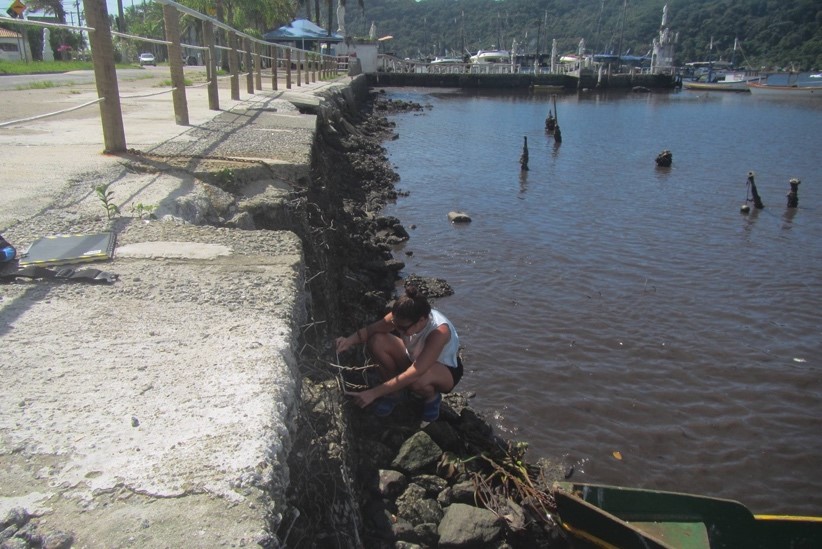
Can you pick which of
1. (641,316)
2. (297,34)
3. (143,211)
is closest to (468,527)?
(143,211)

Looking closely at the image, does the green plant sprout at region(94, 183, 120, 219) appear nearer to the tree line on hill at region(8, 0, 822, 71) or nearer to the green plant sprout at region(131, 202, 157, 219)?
the green plant sprout at region(131, 202, 157, 219)

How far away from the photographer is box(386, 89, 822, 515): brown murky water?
17.6ft

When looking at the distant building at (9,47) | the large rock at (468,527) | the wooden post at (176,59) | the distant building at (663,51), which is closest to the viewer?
the large rock at (468,527)

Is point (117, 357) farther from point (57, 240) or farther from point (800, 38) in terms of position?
point (800, 38)

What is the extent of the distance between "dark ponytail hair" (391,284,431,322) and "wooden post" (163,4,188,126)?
5221mm

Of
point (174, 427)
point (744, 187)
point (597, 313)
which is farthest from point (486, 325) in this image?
point (744, 187)

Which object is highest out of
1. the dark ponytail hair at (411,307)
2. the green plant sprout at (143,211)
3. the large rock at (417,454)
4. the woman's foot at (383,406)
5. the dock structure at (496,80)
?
the dock structure at (496,80)

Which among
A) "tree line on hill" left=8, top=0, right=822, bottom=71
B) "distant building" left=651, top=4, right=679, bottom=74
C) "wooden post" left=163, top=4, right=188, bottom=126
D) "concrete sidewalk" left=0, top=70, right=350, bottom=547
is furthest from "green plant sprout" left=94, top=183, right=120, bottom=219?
"distant building" left=651, top=4, right=679, bottom=74

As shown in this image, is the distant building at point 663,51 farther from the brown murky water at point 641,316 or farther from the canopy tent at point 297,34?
the brown murky water at point 641,316

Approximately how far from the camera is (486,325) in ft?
25.1

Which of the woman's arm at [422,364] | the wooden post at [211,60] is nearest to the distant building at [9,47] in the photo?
the wooden post at [211,60]

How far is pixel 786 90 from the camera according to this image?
85.6 m

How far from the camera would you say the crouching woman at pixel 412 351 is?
13.8ft

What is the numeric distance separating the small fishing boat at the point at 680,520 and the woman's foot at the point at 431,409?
3.38 ft
